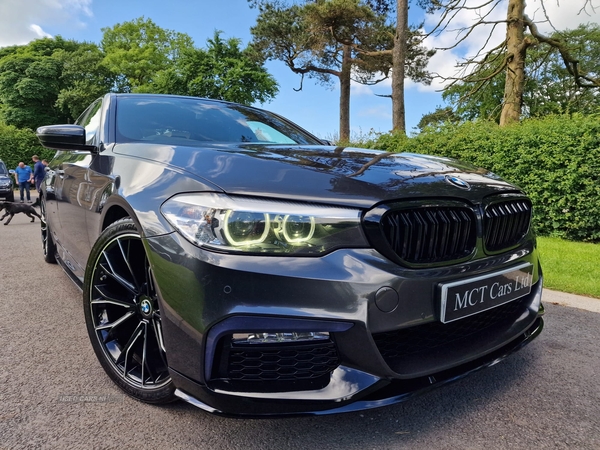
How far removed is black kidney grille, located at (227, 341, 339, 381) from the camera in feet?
4.73

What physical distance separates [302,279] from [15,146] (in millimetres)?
26844

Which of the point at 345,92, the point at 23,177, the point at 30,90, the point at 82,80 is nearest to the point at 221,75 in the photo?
the point at 345,92

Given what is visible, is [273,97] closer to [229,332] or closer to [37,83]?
[229,332]

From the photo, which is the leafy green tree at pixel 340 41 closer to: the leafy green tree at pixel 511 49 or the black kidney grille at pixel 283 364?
the leafy green tree at pixel 511 49

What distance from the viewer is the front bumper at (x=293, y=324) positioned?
138 cm

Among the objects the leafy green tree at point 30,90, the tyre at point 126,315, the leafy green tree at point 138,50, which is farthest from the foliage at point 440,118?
the leafy green tree at point 30,90

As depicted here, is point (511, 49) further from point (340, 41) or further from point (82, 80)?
point (82, 80)

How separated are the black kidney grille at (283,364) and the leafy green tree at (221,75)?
18.5 m

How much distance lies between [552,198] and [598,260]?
6.93 ft

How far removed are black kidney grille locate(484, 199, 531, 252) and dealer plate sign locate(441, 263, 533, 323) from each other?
12cm

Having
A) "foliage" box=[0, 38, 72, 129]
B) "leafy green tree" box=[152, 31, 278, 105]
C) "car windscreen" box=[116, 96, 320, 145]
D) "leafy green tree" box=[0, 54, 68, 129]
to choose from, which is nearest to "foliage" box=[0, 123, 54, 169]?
"leafy green tree" box=[152, 31, 278, 105]

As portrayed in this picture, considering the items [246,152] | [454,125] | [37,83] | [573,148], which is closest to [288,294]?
[246,152]

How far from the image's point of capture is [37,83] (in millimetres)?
34781

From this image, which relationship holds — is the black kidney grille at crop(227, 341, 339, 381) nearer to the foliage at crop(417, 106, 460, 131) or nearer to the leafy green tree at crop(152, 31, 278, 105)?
the foliage at crop(417, 106, 460, 131)
